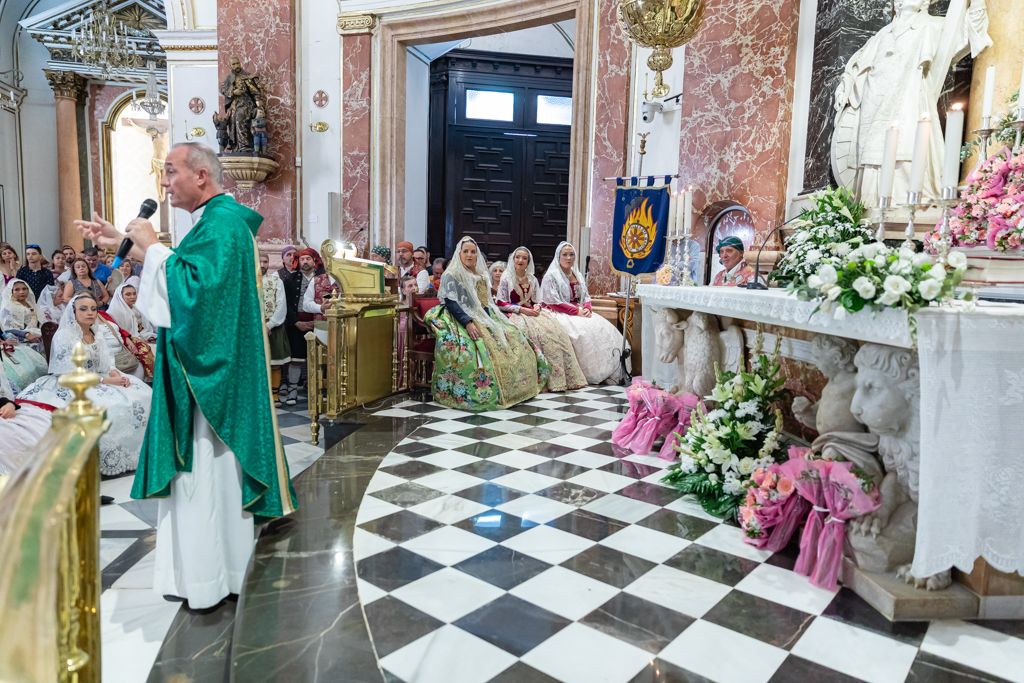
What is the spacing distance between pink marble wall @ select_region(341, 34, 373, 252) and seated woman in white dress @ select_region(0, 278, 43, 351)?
4.35 m

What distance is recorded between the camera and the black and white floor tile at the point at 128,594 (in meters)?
2.21

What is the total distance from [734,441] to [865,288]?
144 cm

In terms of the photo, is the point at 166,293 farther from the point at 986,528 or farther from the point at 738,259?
the point at 738,259

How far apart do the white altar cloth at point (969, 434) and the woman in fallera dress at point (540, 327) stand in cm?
464

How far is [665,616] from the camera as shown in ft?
7.92

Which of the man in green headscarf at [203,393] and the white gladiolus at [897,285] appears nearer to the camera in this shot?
the white gladiolus at [897,285]

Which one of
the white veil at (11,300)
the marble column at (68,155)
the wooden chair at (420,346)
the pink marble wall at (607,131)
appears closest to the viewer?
the white veil at (11,300)

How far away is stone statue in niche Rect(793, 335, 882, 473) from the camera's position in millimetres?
2793

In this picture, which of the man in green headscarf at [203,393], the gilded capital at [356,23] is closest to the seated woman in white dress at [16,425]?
the man in green headscarf at [203,393]

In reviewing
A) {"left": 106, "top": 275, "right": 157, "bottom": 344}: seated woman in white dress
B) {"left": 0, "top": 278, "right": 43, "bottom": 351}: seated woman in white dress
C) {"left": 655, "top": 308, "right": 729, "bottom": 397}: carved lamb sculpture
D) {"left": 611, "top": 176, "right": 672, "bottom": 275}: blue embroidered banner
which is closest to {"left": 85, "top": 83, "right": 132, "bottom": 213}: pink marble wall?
{"left": 0, "top": 278, "right": 43, "bottom": 351}: seated woman in white dress

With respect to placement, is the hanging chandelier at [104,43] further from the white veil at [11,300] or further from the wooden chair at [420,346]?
the wooden chair at [420,346]

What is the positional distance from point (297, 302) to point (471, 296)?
190 cm

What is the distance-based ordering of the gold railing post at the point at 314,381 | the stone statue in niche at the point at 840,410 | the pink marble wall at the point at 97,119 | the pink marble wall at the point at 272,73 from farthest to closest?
the pink marble wall at the point at 97,119
the pink marble wall at the point at 272,73
the gold railing post at the point at 314,381
the stone statue in niche at the point at 840,410

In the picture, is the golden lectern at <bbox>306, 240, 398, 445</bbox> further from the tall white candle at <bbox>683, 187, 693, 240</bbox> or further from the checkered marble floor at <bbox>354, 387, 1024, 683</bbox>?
the tall white candle at <bbox>683, 187, 693, 240</bbox>
